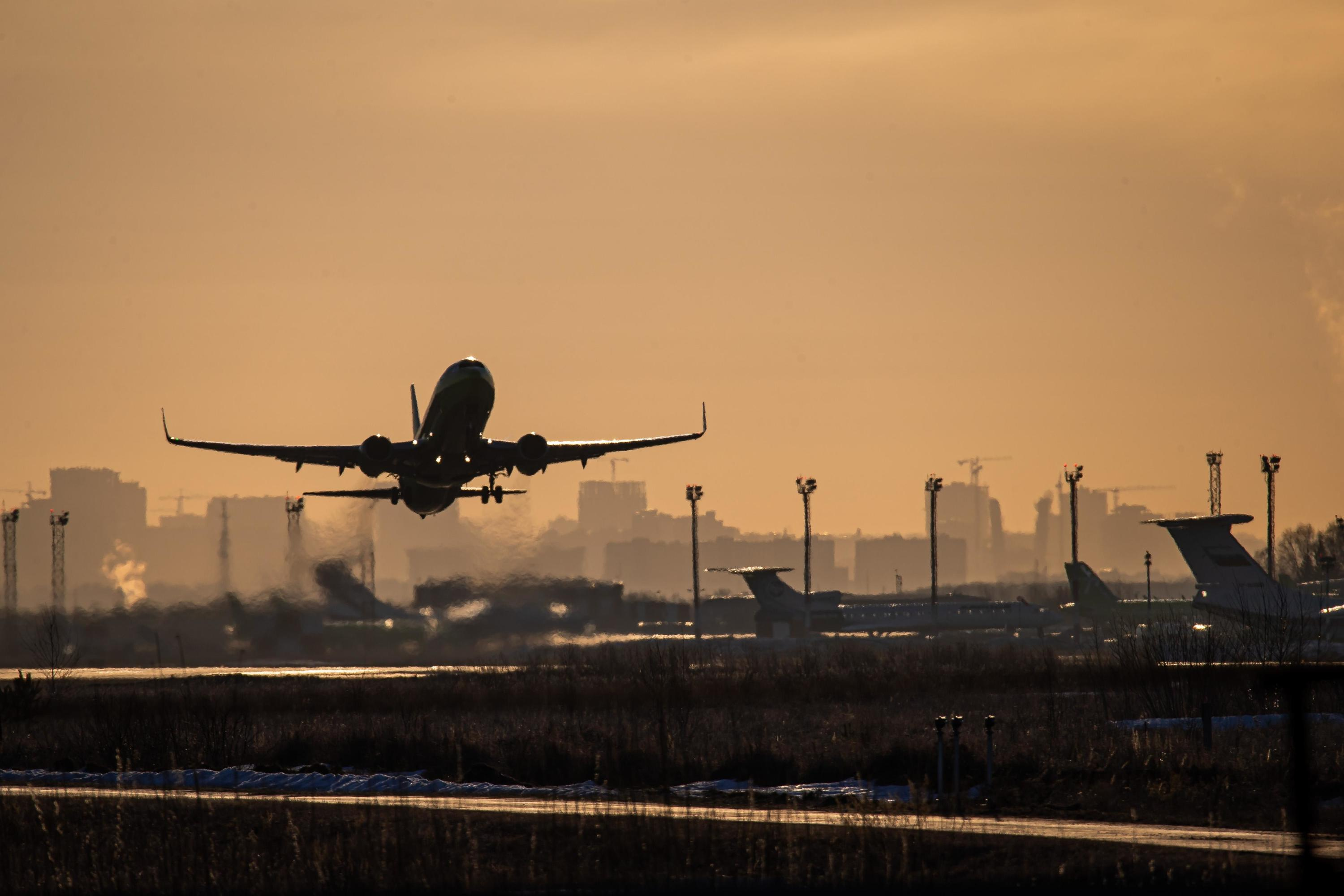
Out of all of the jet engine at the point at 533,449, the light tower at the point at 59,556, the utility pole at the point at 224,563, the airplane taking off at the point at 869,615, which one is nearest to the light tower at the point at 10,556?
the light tower at the point at 59,556

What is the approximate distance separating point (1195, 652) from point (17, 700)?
34748 millimetres

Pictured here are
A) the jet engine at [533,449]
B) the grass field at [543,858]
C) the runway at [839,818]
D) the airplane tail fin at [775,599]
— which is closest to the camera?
the grass field at [543,858]

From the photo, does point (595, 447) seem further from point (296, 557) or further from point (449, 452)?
point (296, 557)

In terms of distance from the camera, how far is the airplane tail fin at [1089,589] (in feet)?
406

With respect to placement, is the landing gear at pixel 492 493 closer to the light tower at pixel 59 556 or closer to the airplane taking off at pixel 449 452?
the airplane taking off at pixel 449 452

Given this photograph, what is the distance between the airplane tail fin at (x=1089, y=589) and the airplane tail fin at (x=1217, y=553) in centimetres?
3729

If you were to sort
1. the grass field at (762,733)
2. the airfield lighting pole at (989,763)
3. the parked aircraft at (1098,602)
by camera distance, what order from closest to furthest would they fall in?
the airfield lighting pole at (989,763) < the grass field at (762,733) < the parked aircraft at (1098,602)

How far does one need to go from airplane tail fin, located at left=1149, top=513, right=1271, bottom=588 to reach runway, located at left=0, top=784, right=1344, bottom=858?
60.9 metres

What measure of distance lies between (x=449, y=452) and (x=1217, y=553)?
→ 52.9m

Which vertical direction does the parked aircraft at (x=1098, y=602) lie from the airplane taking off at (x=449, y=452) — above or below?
below

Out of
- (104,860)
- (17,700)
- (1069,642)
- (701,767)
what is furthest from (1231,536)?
(104,860)

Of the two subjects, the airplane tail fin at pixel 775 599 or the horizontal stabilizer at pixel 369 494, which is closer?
the horizontal stabilizer at pixel 369 494

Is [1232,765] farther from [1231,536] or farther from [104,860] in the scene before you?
[1231,536]

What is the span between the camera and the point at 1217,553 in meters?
84.1
